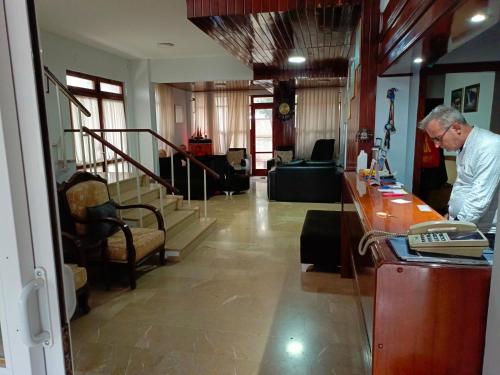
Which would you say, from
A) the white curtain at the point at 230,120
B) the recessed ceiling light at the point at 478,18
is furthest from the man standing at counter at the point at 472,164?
the white curtain at the point at 230,120

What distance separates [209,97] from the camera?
9961 millimetres

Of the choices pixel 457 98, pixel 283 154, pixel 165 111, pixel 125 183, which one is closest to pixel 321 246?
pixel 125 183

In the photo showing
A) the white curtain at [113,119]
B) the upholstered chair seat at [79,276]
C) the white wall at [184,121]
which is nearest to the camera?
the upholstered chair seat at [79,276]

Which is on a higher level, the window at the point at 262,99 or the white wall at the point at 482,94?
the window at the point at 262,99

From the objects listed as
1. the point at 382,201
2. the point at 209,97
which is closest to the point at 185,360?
the point at 382,201

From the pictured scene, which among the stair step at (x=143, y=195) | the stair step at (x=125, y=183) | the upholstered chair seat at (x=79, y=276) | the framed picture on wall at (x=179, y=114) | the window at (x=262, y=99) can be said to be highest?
the window at (x=262, y=99)

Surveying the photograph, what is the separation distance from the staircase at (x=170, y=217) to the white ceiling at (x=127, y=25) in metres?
2.11

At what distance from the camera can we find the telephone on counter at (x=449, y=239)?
3.77 feet

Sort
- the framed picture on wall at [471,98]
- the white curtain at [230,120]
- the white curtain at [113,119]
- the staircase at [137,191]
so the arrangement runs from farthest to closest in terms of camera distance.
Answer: the white curtain at [230,120]
the white curtain at [113,119]
the framed picture on wall at [471,98]
the staircase at [137,191]

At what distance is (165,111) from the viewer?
27.4 feet

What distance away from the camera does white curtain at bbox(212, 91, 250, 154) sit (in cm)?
979

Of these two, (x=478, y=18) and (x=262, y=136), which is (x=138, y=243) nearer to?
(x=478, y=18)

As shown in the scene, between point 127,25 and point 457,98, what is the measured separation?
5.57 metres

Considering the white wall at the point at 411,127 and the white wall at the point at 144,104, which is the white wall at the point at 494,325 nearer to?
the white wall at the point at 411,127
